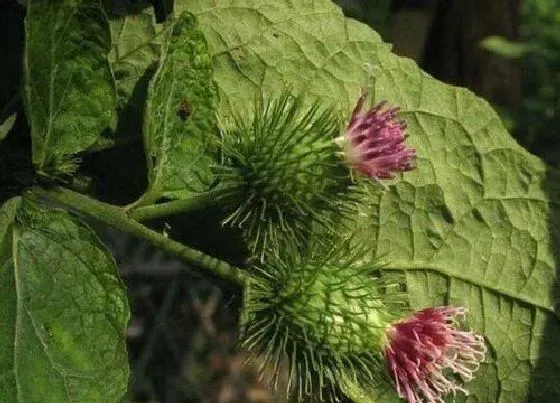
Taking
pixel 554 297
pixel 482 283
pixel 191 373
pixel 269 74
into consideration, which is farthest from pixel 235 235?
pixel 191 373

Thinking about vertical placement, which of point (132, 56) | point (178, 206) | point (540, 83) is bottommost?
point (540, 83)

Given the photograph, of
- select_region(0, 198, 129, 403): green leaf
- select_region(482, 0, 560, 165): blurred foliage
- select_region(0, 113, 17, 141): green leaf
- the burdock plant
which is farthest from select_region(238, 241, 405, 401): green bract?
select_region(482, 0, 560, 165): blurred foliage

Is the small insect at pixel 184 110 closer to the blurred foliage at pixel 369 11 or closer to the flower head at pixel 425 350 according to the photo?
the flower head at pixel 425 350

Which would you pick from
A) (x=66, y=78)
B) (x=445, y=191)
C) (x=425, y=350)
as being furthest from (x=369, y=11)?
(x=66, y=78)

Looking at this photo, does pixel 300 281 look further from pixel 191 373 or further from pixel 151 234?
pixel 191 373

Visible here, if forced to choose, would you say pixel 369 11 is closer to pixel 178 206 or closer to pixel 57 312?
pixel 178 206

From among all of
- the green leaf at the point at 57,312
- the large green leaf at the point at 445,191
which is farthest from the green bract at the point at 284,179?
the green leaf at the point at 57,312

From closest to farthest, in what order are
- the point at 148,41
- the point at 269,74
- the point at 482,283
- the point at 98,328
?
the point at 98,328 < the point at 148,41 < the point at 269,74 < the point at 482,283

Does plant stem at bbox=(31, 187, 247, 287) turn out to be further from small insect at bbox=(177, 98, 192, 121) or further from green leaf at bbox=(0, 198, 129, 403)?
small insect at bbox=(177, 98, 192, 121)
